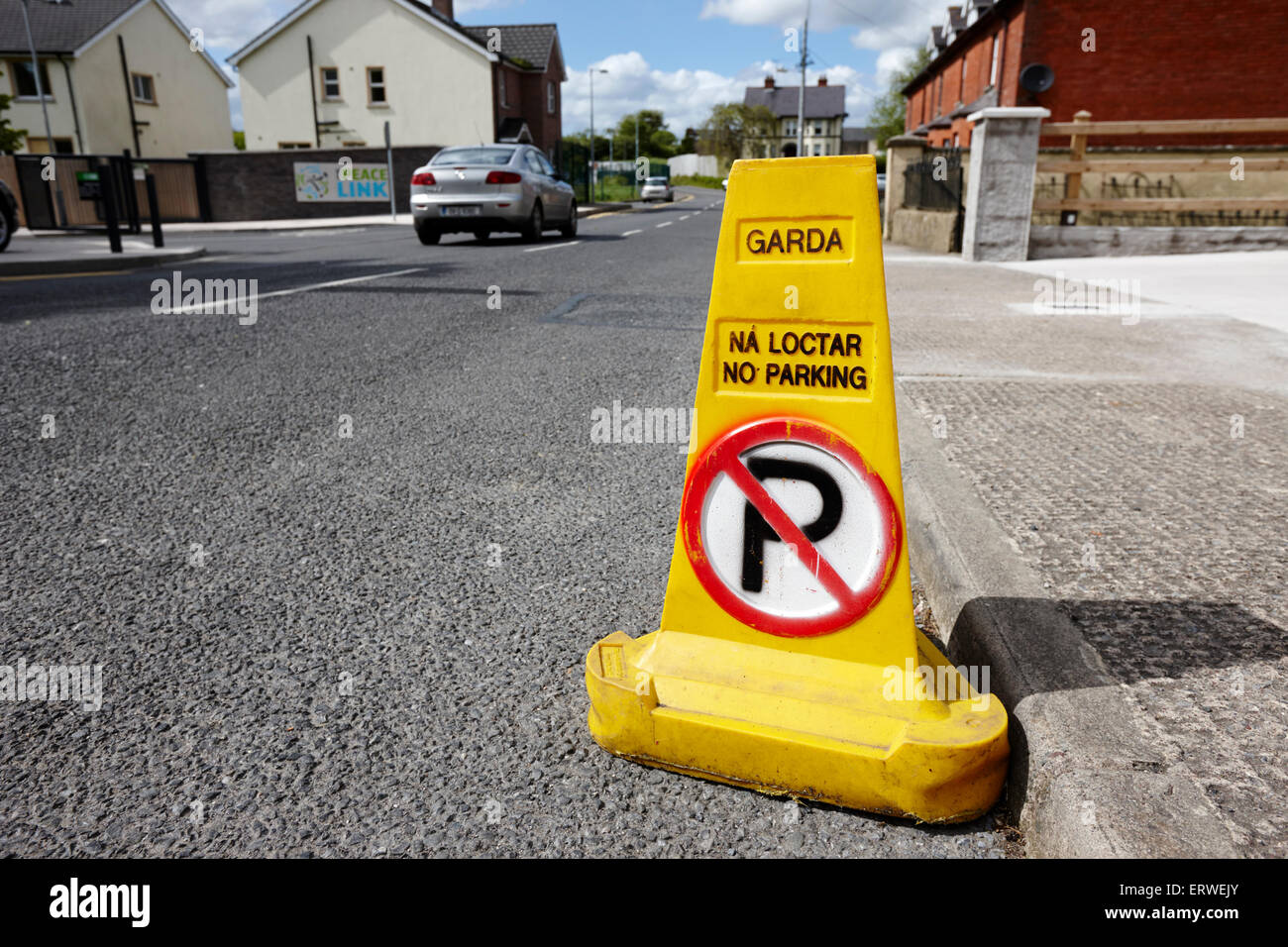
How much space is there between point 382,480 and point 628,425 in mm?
1300

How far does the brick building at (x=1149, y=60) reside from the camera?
2250 cm

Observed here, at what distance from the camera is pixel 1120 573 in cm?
234

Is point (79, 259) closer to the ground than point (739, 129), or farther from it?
closer to the ground

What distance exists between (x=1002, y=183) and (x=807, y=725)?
1246 centimetres

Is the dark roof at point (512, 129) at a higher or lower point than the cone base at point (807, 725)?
higher

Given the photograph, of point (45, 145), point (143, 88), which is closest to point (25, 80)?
point (45, 145)

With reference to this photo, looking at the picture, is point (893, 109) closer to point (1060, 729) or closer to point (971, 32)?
point (971, 32)

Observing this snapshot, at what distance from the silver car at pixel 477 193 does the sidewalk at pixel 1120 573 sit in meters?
9.77

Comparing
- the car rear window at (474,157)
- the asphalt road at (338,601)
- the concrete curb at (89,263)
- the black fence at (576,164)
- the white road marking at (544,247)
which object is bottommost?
the asphalt road at (338,601)

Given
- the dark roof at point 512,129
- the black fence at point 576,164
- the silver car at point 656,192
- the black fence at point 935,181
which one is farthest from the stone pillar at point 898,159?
the silver car at point 656,192

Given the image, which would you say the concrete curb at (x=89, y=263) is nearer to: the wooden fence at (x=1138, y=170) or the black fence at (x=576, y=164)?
the wooden fence at (x=1138, y=170)

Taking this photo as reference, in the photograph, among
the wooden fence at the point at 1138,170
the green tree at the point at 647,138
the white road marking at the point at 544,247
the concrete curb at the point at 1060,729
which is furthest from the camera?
the green tree at the point at 647,138

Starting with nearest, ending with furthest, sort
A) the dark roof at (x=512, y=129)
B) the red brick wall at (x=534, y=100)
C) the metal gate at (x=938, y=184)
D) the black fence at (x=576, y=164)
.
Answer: the metal gate at (x=938, y=184), the black fence at (x=576, y=164), the dark roof at (x=512, y=129), the red brick wall at (x=534, y=100)
